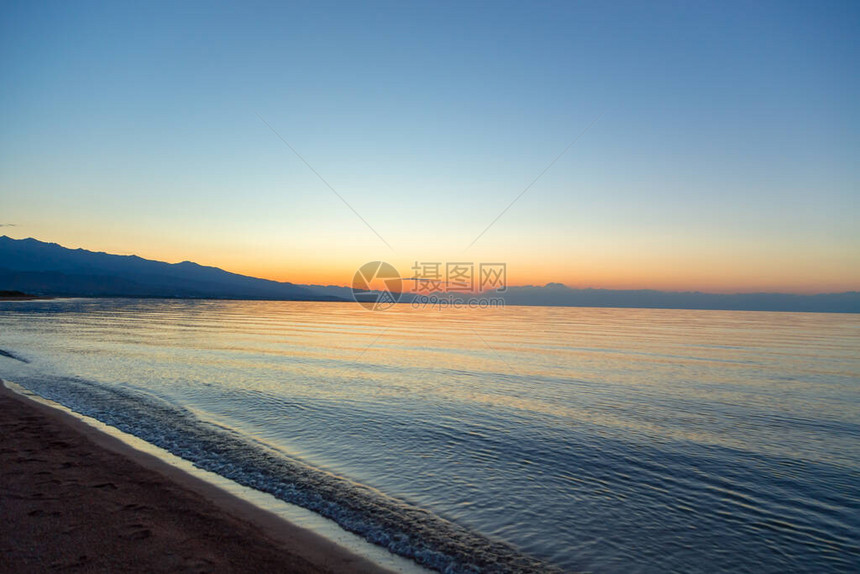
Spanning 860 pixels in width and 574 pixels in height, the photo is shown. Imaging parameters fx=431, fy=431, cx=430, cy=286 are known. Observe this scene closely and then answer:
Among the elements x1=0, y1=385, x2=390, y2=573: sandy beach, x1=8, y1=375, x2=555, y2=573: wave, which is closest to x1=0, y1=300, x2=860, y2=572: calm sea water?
x1=8, y1=375, x2=555, y2=573: wave

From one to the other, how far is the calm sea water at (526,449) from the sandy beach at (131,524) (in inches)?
41.9

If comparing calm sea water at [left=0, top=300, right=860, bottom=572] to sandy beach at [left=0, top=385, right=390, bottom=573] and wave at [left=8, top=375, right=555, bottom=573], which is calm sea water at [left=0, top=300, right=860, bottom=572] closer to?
wave at [left=8, top=375, right=555, bottom=573]

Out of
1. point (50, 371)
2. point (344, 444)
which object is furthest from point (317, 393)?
point (50, 371)

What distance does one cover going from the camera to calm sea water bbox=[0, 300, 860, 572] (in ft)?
23.5

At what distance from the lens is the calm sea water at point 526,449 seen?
716 cm

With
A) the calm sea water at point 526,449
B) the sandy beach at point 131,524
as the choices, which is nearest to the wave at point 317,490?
the calm sea water at point 526,449

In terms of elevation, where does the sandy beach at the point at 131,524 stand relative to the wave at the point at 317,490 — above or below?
above

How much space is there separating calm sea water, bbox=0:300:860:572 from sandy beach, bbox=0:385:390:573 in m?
1.06

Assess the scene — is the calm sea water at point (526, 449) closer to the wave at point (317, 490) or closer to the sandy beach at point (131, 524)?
the wave at point (317, 490)

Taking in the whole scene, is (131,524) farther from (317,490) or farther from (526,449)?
(526,449)

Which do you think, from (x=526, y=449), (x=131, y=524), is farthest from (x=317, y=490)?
(x=526, y=449)

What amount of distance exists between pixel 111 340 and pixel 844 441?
142 ft

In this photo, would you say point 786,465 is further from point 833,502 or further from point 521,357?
point 521,357

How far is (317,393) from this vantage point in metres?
17.7
